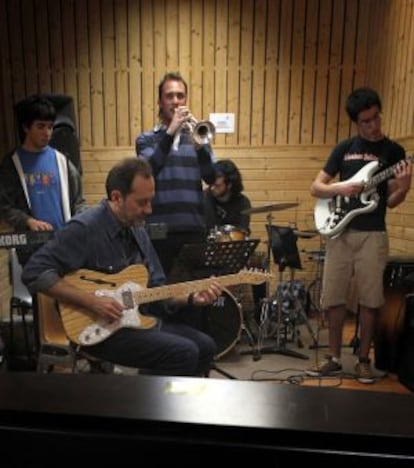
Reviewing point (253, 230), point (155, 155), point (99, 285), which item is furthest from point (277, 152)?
point (99, 285)

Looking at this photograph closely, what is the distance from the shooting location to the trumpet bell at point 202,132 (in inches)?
107

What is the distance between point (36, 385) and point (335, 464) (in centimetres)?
52

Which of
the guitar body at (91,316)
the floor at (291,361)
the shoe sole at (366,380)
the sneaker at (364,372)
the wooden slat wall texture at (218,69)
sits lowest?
the floor at (291,361)

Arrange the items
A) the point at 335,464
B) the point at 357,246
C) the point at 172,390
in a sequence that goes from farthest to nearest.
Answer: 1. the point at 357,246
2. the point at 172,390
3. the point at 335,464

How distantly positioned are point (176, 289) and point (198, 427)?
5.08 feet

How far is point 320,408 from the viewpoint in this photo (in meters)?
0.71

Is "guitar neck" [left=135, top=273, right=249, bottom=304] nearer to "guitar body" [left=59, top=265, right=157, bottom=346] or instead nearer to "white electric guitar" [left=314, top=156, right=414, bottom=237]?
"guitar body" [left=59, top=265, right=157, bottom=346]

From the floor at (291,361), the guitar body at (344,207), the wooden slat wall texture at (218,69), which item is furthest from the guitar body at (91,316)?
the wooden slat wall texture at (218,69)

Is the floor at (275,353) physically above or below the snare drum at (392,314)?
below

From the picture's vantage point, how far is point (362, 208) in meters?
2.88

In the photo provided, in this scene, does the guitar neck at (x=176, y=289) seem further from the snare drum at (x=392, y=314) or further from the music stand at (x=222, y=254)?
the snare drum at (x=392, y=314)

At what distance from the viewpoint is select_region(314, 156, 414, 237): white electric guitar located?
284cm

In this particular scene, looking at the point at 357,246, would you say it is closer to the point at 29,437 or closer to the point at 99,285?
the point at 99,285

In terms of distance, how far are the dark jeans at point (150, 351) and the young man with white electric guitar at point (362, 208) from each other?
1.46 metres
